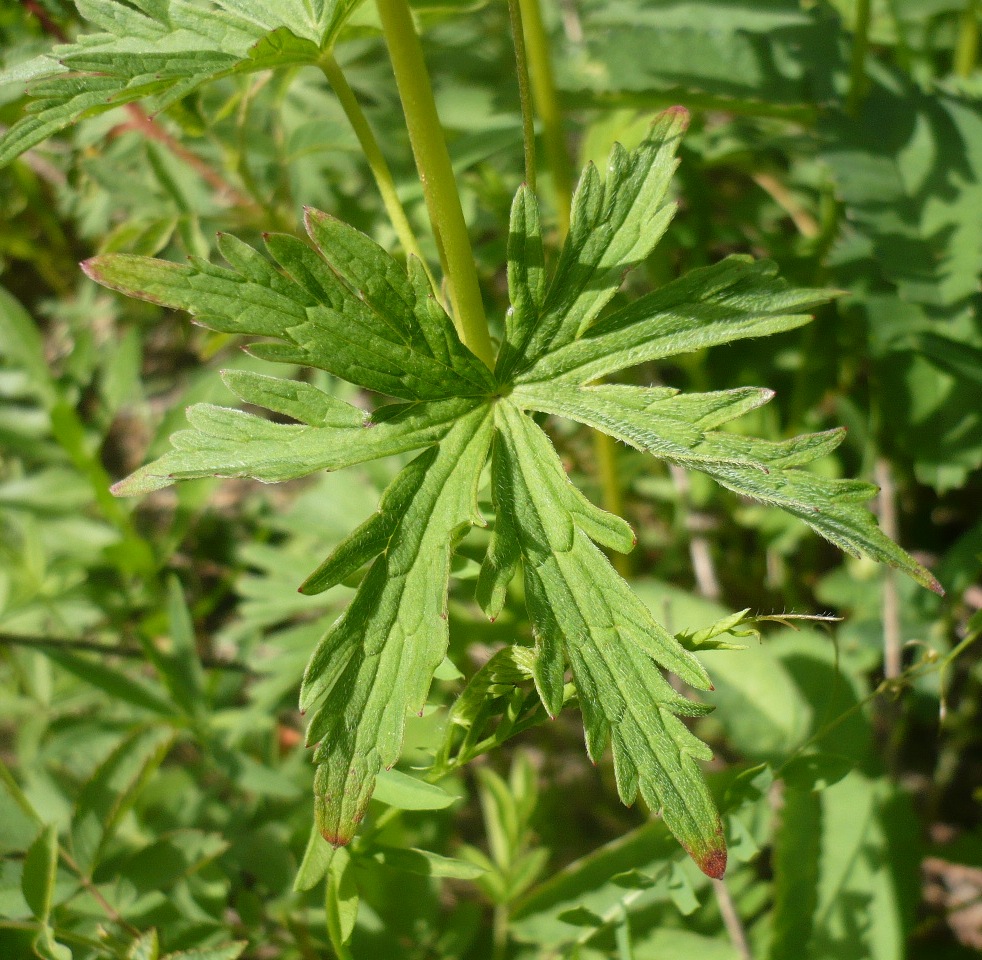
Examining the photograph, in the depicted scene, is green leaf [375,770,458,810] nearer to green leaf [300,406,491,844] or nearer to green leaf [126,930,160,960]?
green leaf [300,406,491,844]

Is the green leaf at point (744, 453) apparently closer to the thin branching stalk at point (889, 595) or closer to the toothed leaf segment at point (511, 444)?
the toothed leaf segment at point (511, 444)

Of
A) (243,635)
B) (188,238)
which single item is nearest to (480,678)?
(188,238)

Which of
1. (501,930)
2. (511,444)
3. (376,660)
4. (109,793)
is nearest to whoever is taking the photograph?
(376,660)

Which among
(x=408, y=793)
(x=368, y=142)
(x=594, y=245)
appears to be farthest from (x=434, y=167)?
(x=408, y=793)

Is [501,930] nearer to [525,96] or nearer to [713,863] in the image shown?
[713,863]

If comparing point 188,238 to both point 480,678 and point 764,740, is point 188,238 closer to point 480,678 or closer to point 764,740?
point 480,678

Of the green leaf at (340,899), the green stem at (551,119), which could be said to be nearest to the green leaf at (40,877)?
the green leaf at (340,899)
